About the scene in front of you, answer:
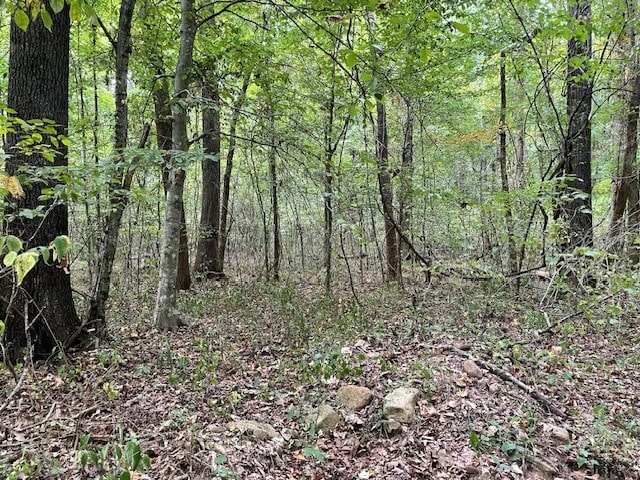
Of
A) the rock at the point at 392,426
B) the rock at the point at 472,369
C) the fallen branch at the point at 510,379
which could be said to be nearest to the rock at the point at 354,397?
the rock at the point at 392,426

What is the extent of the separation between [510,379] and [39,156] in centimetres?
529

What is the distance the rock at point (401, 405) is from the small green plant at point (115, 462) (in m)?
1.89

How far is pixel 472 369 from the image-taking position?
13.9ft

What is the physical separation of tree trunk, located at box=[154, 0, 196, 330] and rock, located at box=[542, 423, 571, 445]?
14.6 feet

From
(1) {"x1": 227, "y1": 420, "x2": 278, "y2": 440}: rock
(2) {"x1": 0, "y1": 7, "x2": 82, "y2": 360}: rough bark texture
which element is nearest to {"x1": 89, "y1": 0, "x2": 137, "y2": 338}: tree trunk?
(2) {"x1": 0, "y1": 7, "x2": 82, "y2": 360}: rough bark texture

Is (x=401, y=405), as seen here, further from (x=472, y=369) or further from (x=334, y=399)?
(x=472, y=369)

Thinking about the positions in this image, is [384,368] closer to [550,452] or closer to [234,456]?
[550,452]

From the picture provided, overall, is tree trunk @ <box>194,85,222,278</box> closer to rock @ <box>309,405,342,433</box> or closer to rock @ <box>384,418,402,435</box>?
rock @ <box>309,405,342,433</box>

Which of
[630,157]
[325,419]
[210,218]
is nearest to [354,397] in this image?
[325,419]

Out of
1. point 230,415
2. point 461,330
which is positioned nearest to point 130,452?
point 230,415

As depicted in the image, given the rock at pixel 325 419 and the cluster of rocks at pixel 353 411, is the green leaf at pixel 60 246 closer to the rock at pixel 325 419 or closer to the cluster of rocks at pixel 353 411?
the cluster of rocks at pixel 353 411

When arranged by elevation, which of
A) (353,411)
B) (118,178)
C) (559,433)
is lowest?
(559,433)

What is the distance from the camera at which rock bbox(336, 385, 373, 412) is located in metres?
3.68

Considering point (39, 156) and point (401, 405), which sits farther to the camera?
point (39, 156)
